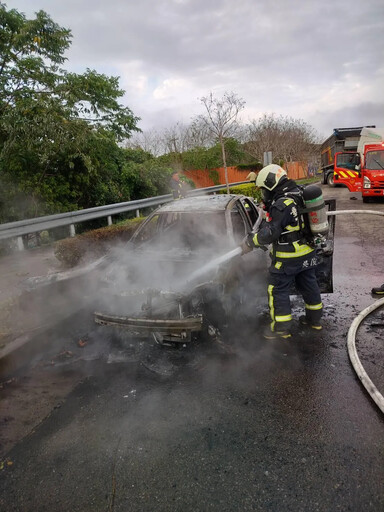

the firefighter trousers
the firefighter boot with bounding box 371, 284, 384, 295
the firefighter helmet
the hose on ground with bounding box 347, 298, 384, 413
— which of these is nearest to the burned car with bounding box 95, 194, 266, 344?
the firefighter trousers

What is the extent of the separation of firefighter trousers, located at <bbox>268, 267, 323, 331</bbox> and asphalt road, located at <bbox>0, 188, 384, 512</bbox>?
230 millimetres

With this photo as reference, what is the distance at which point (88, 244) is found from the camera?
6.16 meters

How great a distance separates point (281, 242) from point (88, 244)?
374cm

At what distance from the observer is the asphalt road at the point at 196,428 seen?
6.55 feet

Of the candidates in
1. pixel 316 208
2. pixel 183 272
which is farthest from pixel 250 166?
pixel 183 272

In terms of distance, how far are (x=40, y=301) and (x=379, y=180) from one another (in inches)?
525

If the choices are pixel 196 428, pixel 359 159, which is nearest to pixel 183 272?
pixel 196 428

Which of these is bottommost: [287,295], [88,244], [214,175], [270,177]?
[287,295]

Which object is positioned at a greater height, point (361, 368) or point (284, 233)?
point (284, 233)

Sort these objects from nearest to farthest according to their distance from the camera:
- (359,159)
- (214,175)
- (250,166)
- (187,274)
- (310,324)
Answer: (187,274), (310,324), (359,159), (214,175), (250,166)

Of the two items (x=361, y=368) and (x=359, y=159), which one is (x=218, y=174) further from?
(x=361, y=368)

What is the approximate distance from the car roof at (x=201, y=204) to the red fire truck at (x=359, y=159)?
→ 10781mm

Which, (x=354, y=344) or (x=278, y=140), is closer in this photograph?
(x=354, y=344)

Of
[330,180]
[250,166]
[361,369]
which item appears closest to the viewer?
[361,369]
